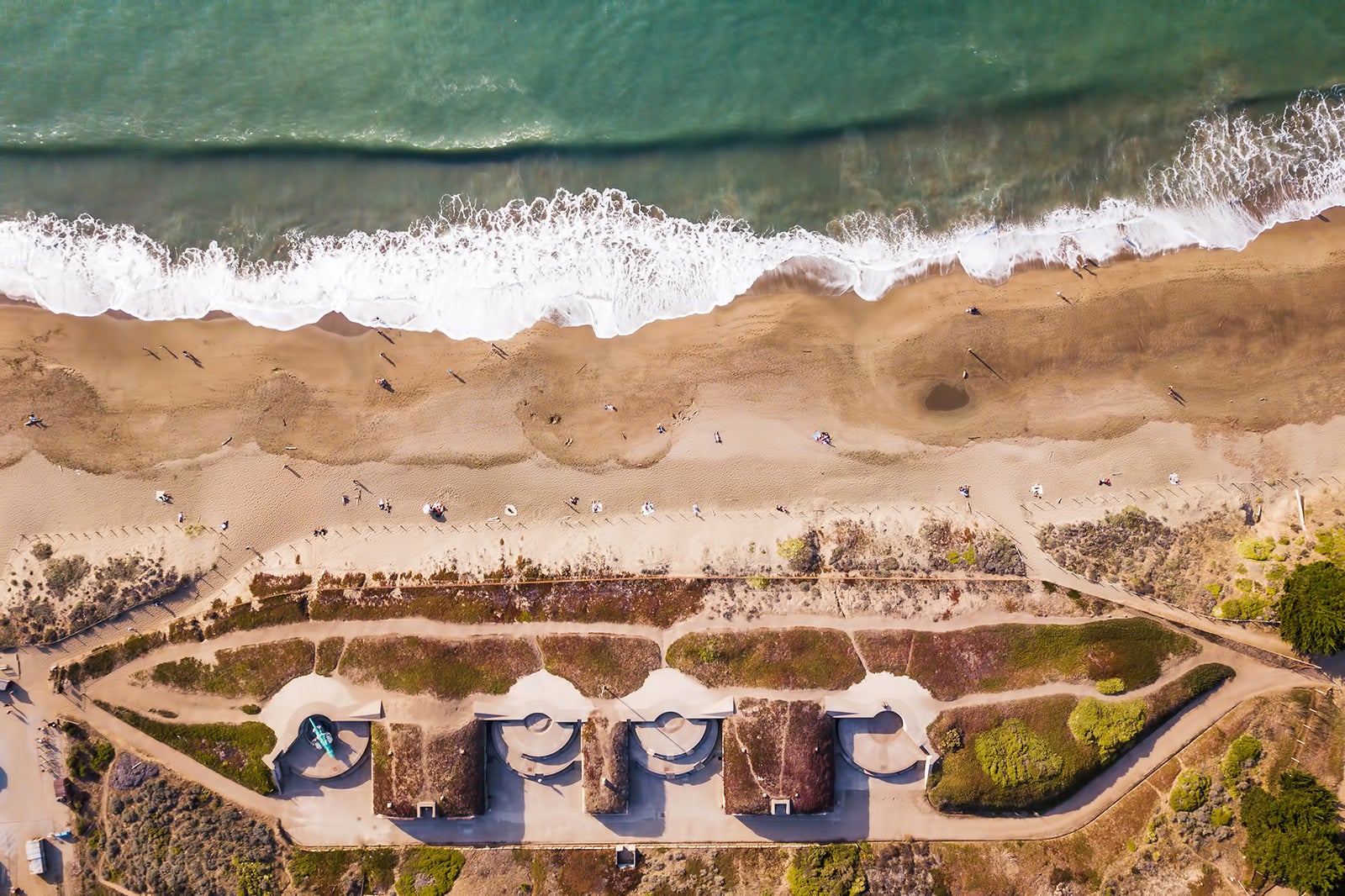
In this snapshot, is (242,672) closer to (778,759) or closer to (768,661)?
(768,661)

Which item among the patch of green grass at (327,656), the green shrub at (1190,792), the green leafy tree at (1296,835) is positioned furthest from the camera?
the patch of green grass at (327,656)

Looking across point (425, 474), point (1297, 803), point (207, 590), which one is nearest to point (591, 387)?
point (425, 474)

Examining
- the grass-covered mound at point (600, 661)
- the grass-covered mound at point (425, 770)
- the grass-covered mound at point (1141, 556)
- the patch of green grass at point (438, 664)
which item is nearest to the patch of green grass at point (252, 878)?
the grass-covered mound at point (425, 770)

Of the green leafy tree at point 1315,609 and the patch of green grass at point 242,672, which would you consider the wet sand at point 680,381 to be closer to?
the green leafy tree at point 1315,609

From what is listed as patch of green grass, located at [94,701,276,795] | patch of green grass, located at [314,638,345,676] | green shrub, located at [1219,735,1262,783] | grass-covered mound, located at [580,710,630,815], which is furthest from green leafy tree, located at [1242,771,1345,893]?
patch of green grass, located at [94,701,276,795]

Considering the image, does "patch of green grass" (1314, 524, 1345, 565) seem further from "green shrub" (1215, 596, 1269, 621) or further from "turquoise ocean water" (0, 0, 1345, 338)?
"turquoise ocean water" (0, 0, 1345, 338)
